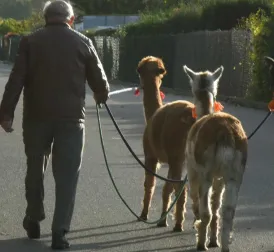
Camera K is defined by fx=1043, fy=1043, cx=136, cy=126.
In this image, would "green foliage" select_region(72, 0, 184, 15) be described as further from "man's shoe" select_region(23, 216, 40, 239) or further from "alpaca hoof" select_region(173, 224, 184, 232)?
"man's shoe" select_region(23, 216, 40, 239)

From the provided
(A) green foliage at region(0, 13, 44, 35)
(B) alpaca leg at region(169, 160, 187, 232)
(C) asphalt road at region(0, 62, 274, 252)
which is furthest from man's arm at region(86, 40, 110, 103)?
(A) green foliage at region(0, 13, 44, 35)

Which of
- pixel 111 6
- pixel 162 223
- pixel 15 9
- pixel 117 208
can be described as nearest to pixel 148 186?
pixel 162 223

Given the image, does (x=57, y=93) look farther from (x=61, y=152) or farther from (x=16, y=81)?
(x=61, y=152)

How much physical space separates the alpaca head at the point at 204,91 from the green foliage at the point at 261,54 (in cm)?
1619

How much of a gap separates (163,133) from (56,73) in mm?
1475

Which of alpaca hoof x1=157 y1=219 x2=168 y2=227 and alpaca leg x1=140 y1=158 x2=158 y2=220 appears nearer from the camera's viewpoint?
alpaca hoof x1=157 y1=219 x2=168 y2=227

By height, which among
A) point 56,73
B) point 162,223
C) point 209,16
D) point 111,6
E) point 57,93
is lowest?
point 111,6

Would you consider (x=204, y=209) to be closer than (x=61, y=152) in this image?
Yes

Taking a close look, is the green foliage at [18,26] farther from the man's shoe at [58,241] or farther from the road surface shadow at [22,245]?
the man's shoe at [58,241]

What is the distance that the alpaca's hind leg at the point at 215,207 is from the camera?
858 cm

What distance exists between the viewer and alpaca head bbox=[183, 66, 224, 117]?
29.7ft

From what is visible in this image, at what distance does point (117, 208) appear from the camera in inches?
416

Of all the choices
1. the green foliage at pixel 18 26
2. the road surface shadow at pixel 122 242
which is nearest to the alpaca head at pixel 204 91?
the road surface shadow at pixel 122 242

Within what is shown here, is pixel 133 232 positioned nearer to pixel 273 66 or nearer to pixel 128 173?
pixel 273 66
